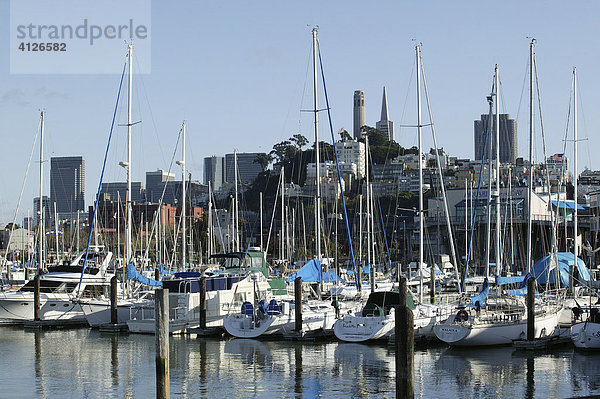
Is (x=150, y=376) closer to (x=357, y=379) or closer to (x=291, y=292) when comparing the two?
(x=357, y=379)

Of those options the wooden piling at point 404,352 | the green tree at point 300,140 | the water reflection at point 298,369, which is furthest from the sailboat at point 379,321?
the green tree at point 300,140

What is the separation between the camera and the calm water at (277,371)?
26.5m

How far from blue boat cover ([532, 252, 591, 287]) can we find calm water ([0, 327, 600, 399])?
8608mm

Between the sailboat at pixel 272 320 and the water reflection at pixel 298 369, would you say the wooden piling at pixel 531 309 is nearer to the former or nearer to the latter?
the sailboat at pixel 272 320

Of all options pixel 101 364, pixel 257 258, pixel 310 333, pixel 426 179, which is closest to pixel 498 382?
pixel 310 333

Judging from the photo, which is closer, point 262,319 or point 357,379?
point 357,379

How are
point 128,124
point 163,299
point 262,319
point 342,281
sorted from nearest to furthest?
point 163,299 < point 262,319 < point 128,124 < point 342,281

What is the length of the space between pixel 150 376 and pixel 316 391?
22.4 feet

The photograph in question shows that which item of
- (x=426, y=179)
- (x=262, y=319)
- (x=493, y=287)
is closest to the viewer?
(x=262, y=319)

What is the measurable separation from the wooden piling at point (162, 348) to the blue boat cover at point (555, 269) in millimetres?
23913

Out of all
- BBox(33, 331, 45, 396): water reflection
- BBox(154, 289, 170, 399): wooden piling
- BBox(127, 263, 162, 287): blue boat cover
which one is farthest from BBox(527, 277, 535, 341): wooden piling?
BBox(127, 263, 162, 287): blue boat cover

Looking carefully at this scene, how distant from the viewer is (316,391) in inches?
1038

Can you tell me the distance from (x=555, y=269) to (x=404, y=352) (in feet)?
81.0

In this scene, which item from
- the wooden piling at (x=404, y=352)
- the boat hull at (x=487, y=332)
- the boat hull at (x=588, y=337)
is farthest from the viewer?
the boat hull at (x=487, y=332)
